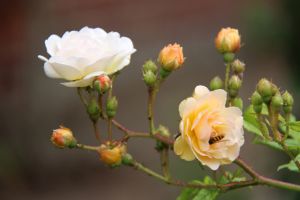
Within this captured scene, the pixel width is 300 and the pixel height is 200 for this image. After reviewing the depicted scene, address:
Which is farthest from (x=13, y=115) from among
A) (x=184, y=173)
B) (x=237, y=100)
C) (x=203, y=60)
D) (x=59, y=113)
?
(x=237, y=100)

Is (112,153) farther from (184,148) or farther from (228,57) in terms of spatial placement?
(228,57)

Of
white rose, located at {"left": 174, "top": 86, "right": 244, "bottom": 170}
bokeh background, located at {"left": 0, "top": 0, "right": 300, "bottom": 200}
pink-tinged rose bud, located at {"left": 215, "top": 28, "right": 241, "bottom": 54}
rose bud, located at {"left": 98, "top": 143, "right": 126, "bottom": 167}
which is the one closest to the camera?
white rose, located at {"left": 174, "top": 86, "right": 244, "bottom": 170}

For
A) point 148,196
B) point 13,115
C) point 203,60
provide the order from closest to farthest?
point 148,196 < point 13,115 < point 203,60

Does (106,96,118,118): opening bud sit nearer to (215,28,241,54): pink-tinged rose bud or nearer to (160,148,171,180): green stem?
(160,148,171,180): green stem

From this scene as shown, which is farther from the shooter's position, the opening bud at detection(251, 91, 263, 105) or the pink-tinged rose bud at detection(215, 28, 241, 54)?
the pink-tinged rose bud at detection(215, 28, 241, 54)

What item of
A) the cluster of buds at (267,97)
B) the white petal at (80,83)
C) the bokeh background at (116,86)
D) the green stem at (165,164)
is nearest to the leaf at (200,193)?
the green stem at (165,164)

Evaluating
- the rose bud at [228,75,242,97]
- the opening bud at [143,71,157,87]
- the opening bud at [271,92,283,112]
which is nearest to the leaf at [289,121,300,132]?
the opening bud at [271,92,283,112]

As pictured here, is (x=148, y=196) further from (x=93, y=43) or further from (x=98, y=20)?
(x=93, y=43)
